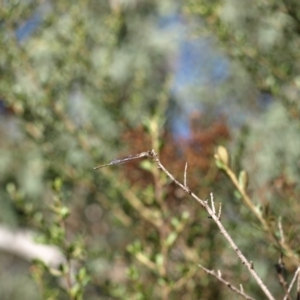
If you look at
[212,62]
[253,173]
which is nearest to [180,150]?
[253,173]

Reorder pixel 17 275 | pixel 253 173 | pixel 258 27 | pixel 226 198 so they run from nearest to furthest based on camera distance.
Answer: pixel 226 198
pixel 253 173
pixel 258 27
pixel 17 275

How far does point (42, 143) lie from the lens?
2.61m

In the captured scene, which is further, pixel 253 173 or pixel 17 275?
pixel 17 275

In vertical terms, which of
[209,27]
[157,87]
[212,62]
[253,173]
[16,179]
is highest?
[209,27]

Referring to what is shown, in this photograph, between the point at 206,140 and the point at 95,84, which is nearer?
the point at 206,140

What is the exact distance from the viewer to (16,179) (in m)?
7.82

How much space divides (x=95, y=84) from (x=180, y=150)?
2.07 ft

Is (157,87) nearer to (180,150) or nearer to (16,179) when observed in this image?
(16,179)

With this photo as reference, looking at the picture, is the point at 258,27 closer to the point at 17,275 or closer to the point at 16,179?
the point at 16,179

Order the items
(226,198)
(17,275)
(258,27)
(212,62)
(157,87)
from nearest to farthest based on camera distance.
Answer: (226,198) < (258,27) < (212,62) < (157,87) < (17,275)

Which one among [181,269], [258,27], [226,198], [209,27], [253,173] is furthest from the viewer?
[258,27]

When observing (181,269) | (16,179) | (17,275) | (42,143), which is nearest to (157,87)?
(16,179)

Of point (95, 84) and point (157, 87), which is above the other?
point (95, 84)

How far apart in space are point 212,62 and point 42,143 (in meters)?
4.61
